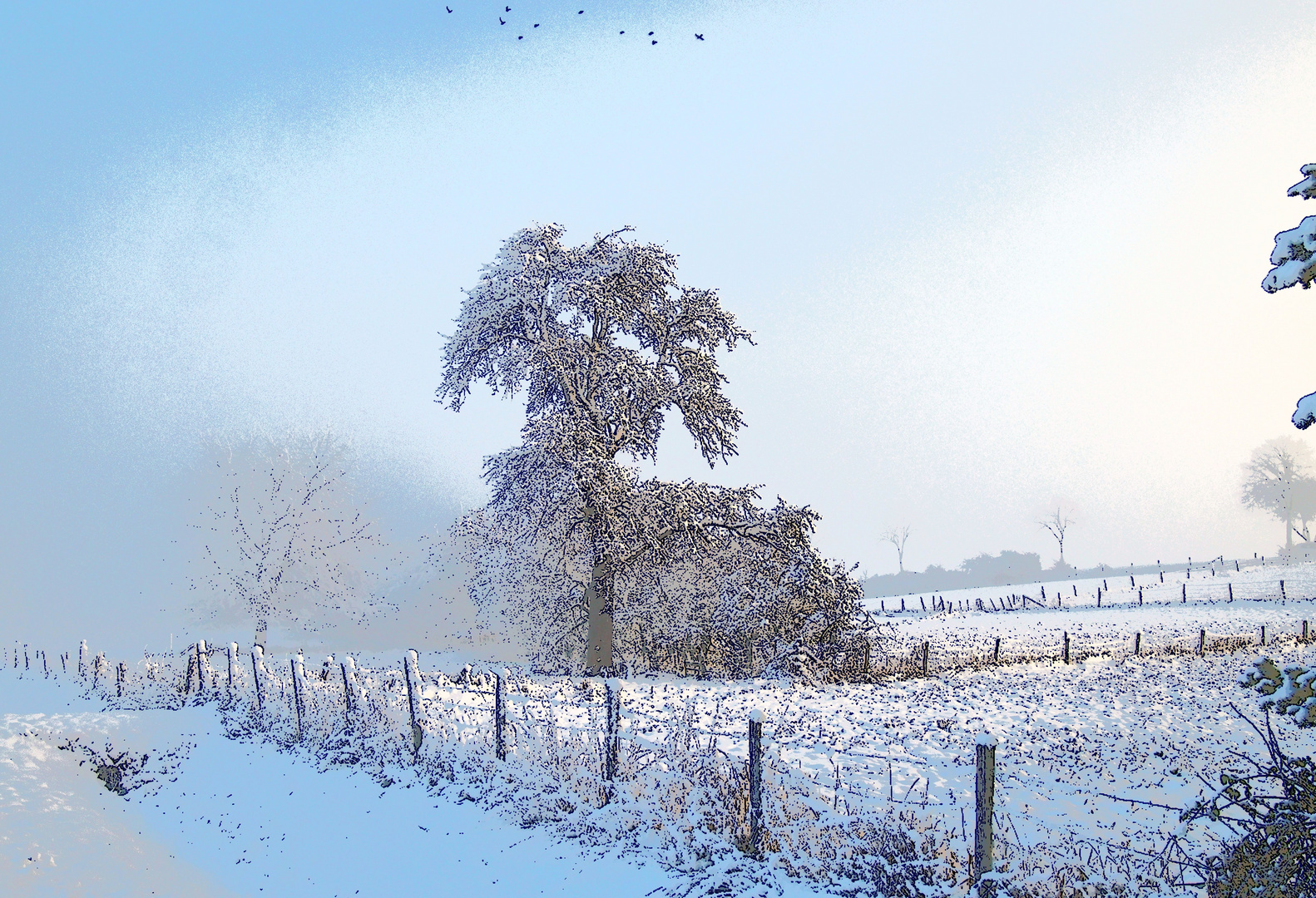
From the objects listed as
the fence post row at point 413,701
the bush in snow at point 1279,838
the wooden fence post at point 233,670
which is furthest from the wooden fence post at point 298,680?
the bush in snow at point 1279,838

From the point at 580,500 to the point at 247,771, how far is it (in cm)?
946

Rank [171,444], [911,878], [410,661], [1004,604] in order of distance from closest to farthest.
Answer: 1. [911,878]
2. [410,661]
3. [1004,604]
4. [171,444]

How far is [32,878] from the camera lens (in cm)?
1062

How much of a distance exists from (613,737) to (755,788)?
2.92 m

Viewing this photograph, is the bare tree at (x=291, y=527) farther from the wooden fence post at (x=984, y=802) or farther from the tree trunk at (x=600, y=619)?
the wooden fence post at (x=984, y=802)

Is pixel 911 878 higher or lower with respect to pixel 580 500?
lower

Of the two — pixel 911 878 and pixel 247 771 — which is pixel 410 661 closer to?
pixel 247 771

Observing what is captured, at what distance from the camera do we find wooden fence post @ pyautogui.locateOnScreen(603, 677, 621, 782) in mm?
10953

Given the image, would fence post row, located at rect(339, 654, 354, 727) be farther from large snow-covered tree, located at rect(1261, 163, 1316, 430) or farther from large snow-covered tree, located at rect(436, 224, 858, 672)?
large snow-covered tree, located at rect(1261, 163, 1316, 430)

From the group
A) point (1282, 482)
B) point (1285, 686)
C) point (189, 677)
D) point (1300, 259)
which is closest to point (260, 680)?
point (189, 677)

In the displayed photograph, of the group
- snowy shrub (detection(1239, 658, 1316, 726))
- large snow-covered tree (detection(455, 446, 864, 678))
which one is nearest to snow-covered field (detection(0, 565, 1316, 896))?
snowy shrub (detection(1239, 658, 1316, 726))

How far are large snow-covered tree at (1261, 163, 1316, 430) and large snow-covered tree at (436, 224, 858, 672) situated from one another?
1557cm

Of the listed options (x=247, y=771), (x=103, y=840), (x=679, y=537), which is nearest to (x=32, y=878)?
(x=103, y=840)

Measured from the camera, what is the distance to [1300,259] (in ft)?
15.9
